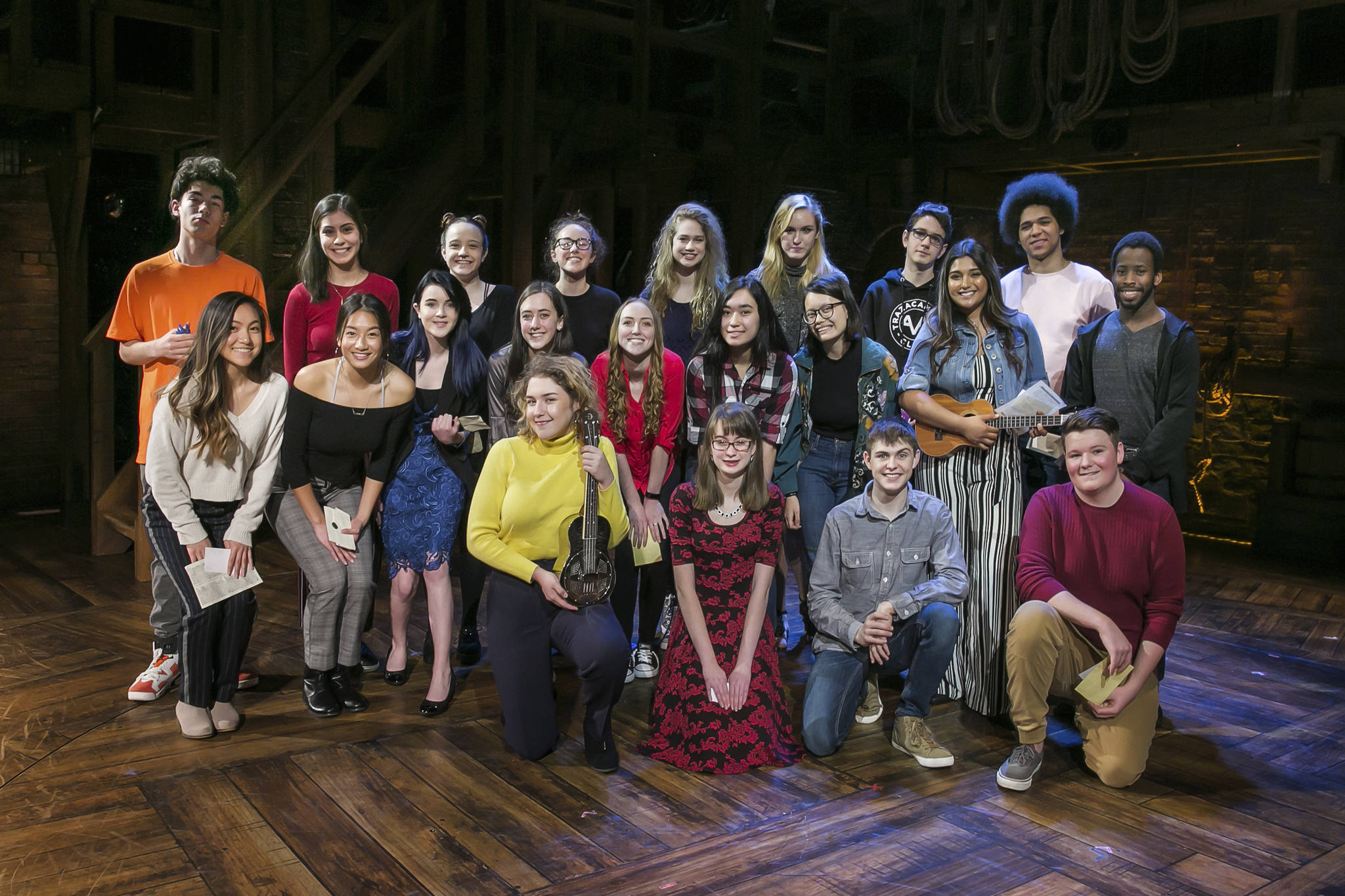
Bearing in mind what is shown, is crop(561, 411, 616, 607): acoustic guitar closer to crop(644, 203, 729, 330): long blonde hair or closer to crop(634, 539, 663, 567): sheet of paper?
crop(634, 539, 663, 567): sheet of paper

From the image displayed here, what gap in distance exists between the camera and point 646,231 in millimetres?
7168

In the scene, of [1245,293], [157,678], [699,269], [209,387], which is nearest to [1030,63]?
[1245,293]

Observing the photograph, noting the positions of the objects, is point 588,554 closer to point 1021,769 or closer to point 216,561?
point 216,561

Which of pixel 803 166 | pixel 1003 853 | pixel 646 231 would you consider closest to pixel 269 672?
pixel 1003 853

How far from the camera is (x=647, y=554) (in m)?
3.60

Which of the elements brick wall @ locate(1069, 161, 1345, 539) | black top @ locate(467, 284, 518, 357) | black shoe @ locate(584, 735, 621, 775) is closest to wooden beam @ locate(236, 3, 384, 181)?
black top @ locate(467, 284, 518, 357)

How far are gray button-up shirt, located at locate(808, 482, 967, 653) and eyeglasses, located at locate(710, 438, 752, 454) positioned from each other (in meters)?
0.40

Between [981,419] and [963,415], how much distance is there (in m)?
0.07

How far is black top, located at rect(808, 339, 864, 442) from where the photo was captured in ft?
12.3

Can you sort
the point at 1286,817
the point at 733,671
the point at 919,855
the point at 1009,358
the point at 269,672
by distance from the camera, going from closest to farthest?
1. the point at 919,855
2. the point at 1286,817
3. the point at 733,671
4. the point at 1009,358
5. the point at 269,672

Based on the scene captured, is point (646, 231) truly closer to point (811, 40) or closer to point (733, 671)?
point (811, 40)

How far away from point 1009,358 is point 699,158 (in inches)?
176

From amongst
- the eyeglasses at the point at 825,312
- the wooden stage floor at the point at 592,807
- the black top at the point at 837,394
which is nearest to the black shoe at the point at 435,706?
the wooden stage floor at the point at 592,807

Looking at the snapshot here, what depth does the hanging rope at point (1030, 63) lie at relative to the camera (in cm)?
656
